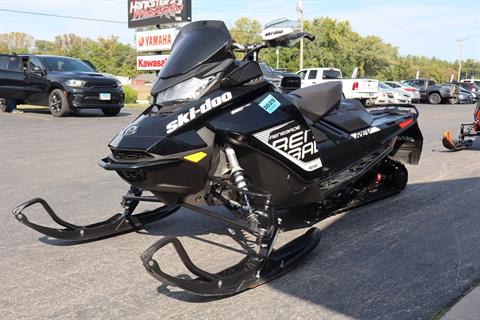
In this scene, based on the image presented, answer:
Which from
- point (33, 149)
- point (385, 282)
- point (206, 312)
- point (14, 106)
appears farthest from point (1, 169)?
point (14, 106)

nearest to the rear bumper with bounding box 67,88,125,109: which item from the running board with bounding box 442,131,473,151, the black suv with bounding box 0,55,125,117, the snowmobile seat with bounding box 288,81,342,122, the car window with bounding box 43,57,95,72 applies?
the black suv with bounding box 0,55,125,117

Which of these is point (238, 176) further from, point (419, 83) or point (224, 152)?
point (419, 83)

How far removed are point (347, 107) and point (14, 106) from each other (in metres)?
14.4

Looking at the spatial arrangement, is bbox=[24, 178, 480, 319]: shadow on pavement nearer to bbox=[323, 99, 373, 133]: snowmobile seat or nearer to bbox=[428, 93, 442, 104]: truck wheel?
bbox=[323, 99, 373, 133]: snowmobile seat

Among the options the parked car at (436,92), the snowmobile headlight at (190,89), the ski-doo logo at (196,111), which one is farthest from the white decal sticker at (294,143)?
the parked car at (436,92)

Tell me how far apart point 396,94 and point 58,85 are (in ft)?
61.0

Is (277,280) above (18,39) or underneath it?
underneath

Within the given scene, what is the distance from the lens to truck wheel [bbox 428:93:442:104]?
30.6 m

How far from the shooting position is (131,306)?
122 inches

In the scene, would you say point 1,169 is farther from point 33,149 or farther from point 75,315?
point 75,315

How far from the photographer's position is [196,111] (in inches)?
135

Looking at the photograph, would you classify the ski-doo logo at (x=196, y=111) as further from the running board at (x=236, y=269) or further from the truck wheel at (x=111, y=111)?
the truck wheel at (x=111, y=111)

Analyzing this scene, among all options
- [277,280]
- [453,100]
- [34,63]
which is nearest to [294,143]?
[277,280]

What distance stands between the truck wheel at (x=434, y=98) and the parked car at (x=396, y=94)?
2.98 meters
